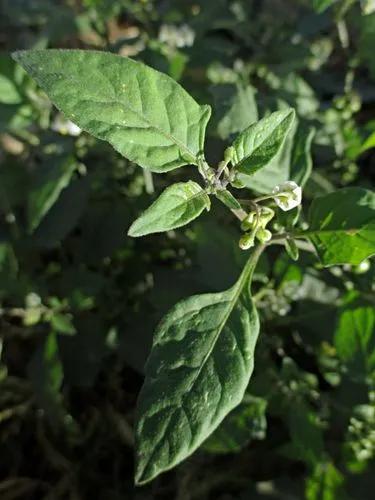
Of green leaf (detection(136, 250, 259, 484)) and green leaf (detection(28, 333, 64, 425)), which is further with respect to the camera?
green leaf (detection(28, 333, 64, 425))

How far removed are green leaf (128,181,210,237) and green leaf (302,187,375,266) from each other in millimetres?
278

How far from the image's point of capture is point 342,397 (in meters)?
1.88

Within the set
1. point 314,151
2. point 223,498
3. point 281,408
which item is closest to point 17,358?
point 223,498

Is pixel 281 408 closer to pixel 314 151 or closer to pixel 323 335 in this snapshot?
pixel 323 335

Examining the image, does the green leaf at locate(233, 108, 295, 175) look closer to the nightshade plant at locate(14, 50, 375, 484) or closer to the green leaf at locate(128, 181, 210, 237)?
the nightshade plant at locate(14, 50, 375, 484)

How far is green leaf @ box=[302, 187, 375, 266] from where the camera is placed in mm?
1215

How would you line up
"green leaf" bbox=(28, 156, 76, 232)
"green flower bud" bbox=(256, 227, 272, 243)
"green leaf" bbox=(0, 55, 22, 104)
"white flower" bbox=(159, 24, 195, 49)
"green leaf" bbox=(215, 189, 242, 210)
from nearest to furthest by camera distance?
1. "green leaf" bbox=(215, 189, 242, 210)
2. "green flower bud" bbox=(256, 227, 272, 243)
3. "green leaf" bbox=(28, 156, 76, 232)
4. "green leaf" bbox=(0, 55, 22, 104)
5. "white flower" bbox=(159, 24, 195, 49)

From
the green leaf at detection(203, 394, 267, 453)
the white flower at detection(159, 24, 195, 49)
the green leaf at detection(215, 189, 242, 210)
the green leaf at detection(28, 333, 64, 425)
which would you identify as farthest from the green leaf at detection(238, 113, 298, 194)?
the white flower at detection(159, 24, 195, 49)

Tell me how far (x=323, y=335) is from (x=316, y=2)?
90 centimetres

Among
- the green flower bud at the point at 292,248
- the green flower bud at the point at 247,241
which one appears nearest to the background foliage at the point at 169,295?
the green flower bud at the point at 292,248

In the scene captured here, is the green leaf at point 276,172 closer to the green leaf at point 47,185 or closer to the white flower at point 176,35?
the green leaf at point 47,185

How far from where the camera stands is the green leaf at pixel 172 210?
1.03 metres

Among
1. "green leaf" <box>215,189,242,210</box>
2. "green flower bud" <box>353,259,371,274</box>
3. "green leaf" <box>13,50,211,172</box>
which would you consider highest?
"green leaf" <box>13,50,211,172</box>

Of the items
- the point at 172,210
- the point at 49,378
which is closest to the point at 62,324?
the point at 49,378
